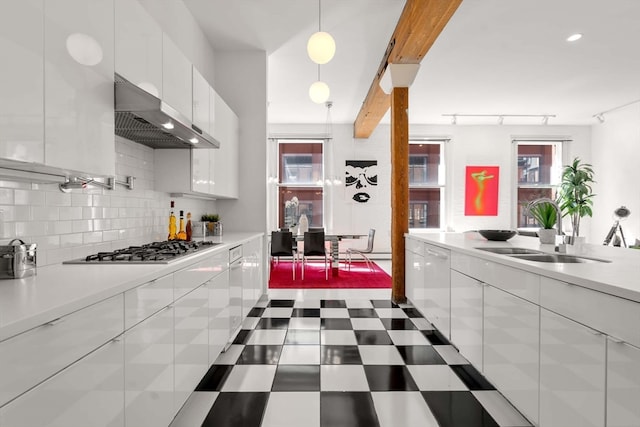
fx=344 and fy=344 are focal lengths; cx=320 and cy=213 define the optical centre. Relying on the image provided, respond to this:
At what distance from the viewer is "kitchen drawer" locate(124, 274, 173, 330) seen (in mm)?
1213

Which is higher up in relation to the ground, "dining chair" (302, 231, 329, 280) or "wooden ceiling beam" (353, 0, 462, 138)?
"wooden ceiling beam" (353, 0, 462, 138)

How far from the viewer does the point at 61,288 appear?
110cm

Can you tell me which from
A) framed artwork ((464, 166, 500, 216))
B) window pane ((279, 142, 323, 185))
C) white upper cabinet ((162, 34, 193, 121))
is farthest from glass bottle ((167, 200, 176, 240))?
framed artwork ((464, 166, 500, 216))

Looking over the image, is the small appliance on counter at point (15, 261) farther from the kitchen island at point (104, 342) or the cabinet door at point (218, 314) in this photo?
the cabinet door at point (218, 314)

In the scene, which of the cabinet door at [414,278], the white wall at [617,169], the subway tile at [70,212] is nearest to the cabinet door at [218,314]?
the subway tile at [70,212]

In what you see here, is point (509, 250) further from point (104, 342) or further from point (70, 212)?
point (70, 212)

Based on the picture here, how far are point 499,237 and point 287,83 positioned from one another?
3.83m

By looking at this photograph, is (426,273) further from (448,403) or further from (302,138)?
(302,138)

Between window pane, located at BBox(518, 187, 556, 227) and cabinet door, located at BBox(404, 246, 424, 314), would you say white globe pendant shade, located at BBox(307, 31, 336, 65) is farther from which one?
window pane, located at BBox(518, 187, 556, 227)

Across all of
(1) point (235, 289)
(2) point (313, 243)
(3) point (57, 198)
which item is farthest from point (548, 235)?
(2) point (313, 243)

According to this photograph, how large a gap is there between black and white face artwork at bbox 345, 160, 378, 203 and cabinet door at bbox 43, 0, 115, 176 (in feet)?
20.0

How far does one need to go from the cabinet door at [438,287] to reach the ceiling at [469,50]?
7.80 ft

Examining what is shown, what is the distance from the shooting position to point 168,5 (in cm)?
292

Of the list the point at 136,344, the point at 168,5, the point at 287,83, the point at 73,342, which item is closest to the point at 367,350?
the point at 136,344
